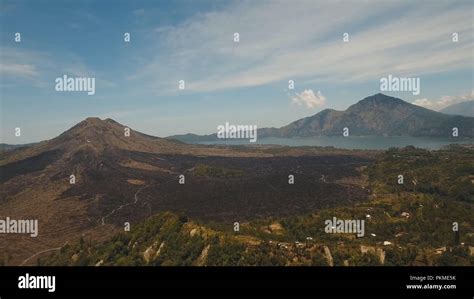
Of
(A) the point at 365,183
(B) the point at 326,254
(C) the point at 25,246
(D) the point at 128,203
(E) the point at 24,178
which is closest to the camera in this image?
(B) the point at 326,254

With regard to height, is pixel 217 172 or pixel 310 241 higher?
pixel 217 172

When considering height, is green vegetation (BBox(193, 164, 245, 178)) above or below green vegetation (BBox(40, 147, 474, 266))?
above

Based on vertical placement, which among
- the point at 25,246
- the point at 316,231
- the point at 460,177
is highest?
the point at 460,177

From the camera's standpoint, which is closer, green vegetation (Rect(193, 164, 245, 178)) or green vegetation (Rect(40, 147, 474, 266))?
green vegetation (Rect(40, 147, 474, 266))

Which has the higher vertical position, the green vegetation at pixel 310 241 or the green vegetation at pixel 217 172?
the green vegetation at pixel 217 172

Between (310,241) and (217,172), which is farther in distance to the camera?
(217,172)

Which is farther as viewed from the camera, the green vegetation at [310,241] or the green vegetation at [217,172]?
the green vegetation at [217,172]
